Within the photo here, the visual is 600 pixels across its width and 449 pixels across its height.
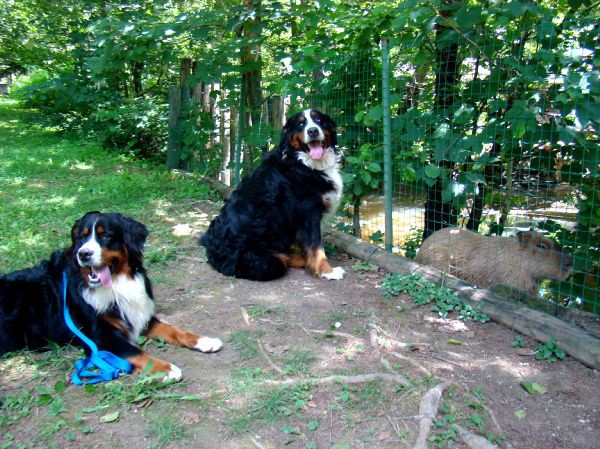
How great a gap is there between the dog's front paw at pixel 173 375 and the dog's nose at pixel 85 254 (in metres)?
0.90

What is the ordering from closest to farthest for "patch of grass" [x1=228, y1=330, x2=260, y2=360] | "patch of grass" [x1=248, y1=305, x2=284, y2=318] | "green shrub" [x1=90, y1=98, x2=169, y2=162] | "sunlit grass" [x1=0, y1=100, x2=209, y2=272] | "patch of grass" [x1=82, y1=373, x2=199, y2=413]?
"patch of grass" [x1=82, y1=373, x2=199, y2=413] → "patch of grass" [x1=228, y1=330, x2=260, y2=360] → "patch of grass" [x1=248, y1=305, x2=284, y2=318] → "sunlit grass" [x1=0, y1=100, x2=209, y2=272] → "green shrub" [x1=90, y1=98, x2=169, y2=162]

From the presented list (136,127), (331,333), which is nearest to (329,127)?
(331,333)

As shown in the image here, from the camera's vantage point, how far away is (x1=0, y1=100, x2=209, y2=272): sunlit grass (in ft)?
18.6

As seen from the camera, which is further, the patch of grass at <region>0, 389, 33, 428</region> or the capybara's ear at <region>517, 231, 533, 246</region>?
the capybara's ear at <region>517, 231, 533, 246</region>

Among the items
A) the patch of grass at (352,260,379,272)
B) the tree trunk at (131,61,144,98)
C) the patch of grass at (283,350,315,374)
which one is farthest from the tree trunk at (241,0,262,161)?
the tree trunk at (131,61,144,98)

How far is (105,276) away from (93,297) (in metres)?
0.17

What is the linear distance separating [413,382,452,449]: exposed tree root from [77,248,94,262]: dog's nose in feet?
7.38

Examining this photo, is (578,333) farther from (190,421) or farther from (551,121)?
(190,421)

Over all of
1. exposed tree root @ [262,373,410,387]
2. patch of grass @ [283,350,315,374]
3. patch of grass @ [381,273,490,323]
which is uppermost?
patch of grass @ [381,273,490,323]

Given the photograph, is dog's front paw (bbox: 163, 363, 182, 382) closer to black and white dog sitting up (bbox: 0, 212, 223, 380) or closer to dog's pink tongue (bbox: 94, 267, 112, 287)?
black and white dog sitting up (bbox: 0, 212, 223, 380)

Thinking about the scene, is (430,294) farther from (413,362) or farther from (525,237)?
(525,237)

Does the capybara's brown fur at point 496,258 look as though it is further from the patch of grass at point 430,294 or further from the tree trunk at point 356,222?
the tree trunk at point 356,222

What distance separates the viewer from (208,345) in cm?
334

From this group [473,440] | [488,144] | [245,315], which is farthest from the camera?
[488,144]
